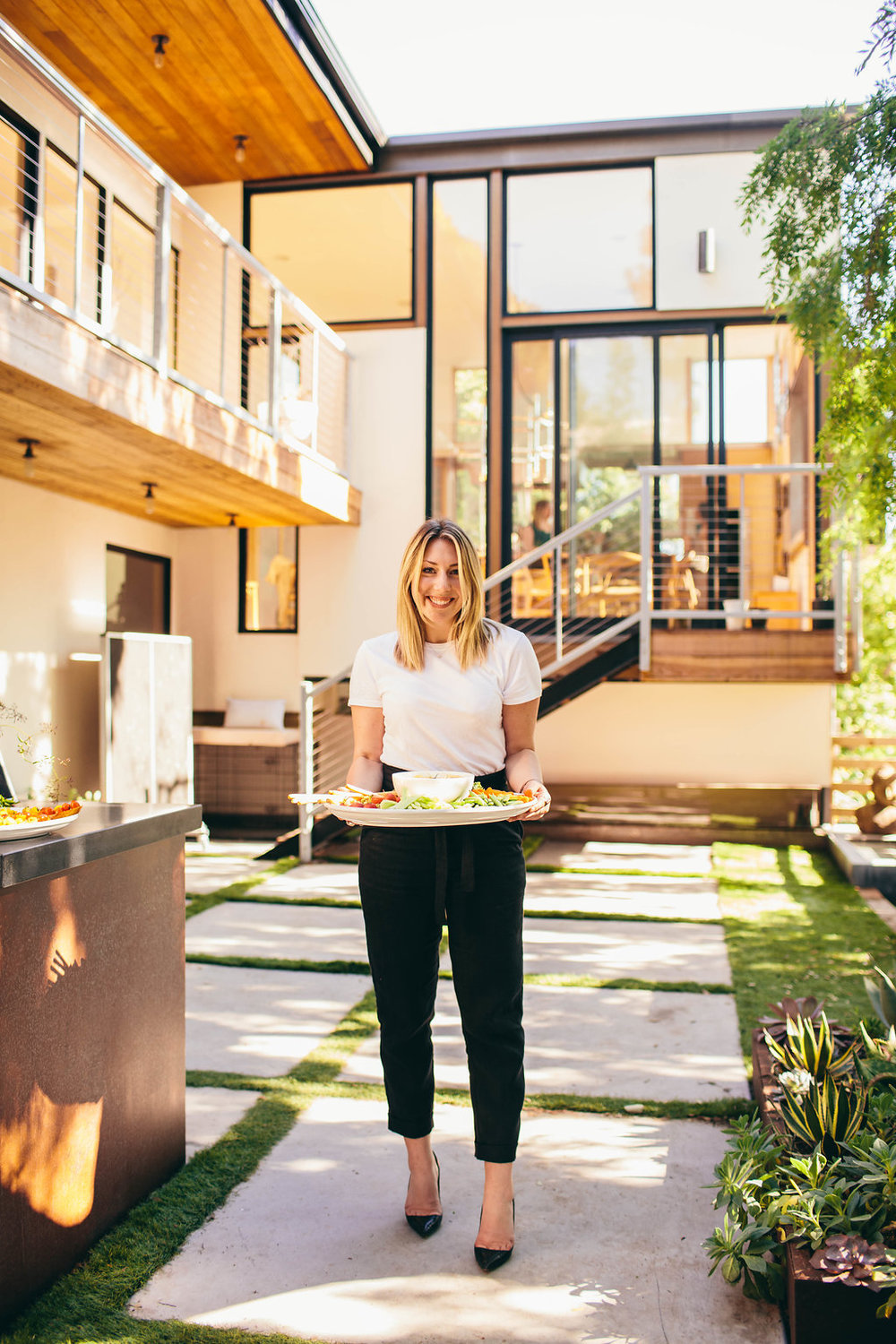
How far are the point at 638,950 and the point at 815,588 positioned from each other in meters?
4.54

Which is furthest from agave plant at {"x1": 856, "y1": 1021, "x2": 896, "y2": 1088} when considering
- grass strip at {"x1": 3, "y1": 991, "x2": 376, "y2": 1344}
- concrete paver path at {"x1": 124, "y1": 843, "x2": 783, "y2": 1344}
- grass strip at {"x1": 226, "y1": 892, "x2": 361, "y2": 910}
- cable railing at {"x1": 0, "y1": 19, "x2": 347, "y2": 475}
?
cable railing at {"x1": 0, "y1": 19, "x2": 347, "y2": 475}

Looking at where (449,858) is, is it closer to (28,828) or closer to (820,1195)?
(28,828)

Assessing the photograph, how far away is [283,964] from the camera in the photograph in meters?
4.71

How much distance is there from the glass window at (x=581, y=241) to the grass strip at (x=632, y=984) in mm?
6521

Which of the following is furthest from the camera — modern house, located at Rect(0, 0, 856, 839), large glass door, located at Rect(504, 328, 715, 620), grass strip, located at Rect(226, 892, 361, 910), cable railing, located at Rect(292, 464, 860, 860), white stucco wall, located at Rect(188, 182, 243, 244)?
white stucco wall, located at Rect(188, 182, 243, 244)

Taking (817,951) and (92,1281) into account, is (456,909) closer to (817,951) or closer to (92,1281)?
(92,1281)

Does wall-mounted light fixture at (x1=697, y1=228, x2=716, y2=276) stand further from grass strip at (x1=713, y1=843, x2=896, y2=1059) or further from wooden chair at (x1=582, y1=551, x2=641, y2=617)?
grass strip at (x1=713, y1=843, x2=896, y2=1059)

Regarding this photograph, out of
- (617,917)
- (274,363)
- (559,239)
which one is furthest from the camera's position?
(559,239)

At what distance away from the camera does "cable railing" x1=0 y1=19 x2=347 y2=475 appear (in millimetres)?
5234

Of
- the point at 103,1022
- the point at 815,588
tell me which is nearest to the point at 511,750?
the point at 103,1022

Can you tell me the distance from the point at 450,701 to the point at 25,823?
0.90 meters

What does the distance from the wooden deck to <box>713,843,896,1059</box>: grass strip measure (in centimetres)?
134

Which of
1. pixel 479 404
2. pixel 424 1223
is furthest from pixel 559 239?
pixel 424 1223

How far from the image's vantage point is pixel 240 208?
31.5 feet
